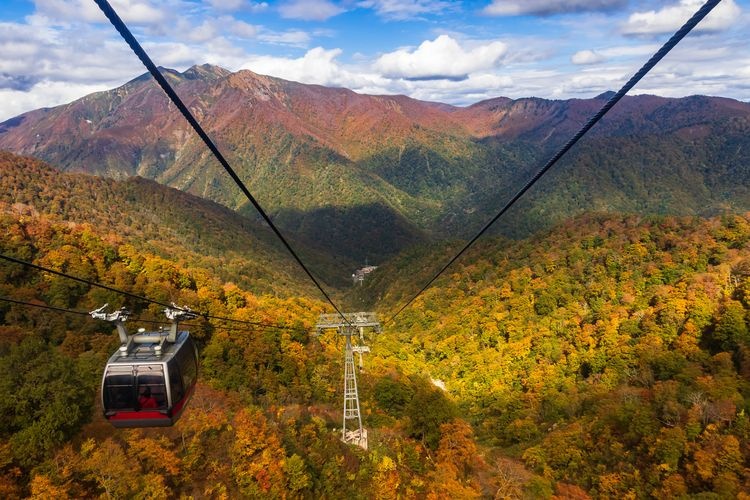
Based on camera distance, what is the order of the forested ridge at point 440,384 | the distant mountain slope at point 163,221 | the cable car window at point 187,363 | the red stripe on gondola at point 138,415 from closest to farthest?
the red stripe on gondola at point 138,415, the cable car window at point 187,363, the forested ridge at point 440,384, the distant mountain slope at point 163,221

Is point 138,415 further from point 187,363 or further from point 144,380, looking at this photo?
point 187,363

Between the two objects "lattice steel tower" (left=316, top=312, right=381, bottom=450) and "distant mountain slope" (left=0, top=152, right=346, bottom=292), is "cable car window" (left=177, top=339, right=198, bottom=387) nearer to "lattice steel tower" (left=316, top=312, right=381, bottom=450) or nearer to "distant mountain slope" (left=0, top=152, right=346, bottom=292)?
"lattice steel tower" (left=316, top=312, right=381, bottom=450)

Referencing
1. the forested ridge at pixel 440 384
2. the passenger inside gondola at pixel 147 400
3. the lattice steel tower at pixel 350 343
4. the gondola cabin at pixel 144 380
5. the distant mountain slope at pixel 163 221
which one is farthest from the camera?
the distant mountain slope at pixel 163 221

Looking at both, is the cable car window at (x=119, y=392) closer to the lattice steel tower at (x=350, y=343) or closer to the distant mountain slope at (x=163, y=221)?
the lattice steel tower at (x=350, y=343)

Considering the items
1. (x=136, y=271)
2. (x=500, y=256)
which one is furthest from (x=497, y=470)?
(x=500, y=256)

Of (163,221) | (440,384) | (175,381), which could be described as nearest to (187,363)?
(175,381)

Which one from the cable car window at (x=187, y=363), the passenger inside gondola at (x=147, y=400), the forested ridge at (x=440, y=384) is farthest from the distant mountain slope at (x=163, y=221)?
the passenger inside gondola at (x=147, y=400)

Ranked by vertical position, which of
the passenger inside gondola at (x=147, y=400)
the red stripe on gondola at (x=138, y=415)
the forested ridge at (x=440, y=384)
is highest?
the passenger inside gondola at (x=147, y=400)

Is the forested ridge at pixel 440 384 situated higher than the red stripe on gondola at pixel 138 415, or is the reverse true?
the red stripe on gondola at pixel 138 415
